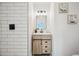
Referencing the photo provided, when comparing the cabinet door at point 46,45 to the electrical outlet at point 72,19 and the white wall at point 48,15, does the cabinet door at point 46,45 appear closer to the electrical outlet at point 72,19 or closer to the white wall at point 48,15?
the white wall at point 48,15

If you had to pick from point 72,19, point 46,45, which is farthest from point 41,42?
point 72,19

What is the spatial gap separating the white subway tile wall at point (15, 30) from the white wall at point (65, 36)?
2.03 ft

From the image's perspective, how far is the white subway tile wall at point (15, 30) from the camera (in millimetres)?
1688

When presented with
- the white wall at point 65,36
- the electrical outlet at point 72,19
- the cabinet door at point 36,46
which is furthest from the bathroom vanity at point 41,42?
the electrical outlet at point 72,19

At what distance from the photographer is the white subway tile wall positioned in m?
1.69

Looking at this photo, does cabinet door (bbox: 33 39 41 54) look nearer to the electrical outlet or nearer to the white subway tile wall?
the white subway tile wall

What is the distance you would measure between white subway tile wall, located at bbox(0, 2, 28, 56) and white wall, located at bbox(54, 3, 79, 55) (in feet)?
2.03

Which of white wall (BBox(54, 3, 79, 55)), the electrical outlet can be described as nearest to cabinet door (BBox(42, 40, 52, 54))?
white wall (BBox(54, 3, 79, 55))

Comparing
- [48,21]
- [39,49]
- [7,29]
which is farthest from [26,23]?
[39,49]

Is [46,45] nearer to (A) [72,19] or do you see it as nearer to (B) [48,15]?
(B) [48,15]

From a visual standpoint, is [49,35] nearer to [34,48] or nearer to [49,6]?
[34,48]

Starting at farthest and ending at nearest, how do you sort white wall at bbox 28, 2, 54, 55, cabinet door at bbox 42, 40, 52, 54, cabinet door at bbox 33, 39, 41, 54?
cabinet door at bbox 42, 40, 52, 54 → cabinet door at bbox 33, 39, 41, 54 → white wall at bbox 28, 2, 54, 55

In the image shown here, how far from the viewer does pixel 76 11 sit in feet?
6.81

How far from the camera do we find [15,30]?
67.7 inches
